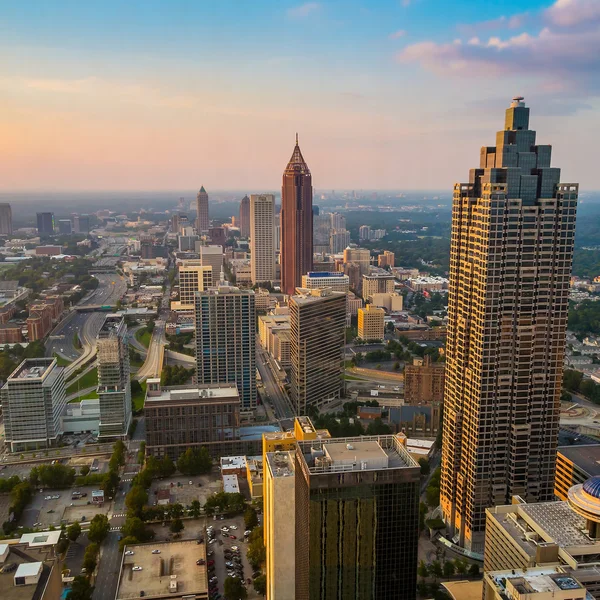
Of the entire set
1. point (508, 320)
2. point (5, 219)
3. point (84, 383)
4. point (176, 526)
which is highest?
point (508, 320)

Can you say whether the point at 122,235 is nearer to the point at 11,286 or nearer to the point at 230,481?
the point at 11,286

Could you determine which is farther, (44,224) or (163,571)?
(44,224)

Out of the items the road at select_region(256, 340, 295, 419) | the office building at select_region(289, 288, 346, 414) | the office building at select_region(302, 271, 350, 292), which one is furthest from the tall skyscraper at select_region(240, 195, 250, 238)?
the office building at select_region(289, 288, 346, 414)

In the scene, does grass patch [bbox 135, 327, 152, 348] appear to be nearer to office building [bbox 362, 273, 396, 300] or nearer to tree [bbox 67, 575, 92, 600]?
office building [bbox 362, 273, 396, 300]

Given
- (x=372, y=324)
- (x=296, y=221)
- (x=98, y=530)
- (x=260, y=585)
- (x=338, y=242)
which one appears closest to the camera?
(x=260, y=585)

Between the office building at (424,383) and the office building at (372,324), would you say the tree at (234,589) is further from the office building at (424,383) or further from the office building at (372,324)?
the office building at (372,324)

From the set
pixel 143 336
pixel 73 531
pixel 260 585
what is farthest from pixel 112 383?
pixel 143 336

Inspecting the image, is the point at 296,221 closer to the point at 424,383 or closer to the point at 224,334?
the point at 224,334
